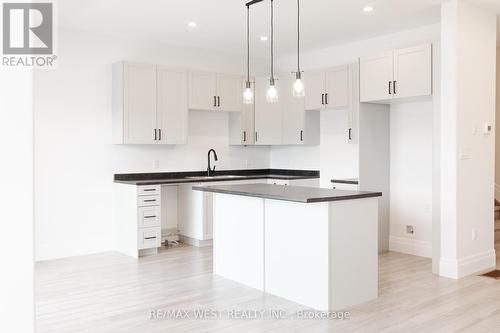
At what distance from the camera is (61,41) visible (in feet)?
18.5

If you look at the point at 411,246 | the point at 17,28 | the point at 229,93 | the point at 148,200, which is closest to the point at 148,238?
the point at 148,200

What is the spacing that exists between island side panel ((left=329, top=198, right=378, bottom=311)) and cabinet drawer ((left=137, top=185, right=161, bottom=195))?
285cm

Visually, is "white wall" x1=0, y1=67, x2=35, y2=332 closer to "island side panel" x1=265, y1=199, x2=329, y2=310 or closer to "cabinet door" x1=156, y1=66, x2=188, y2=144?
"island side panel" x1=265, y1=199, x2=329, y2=310

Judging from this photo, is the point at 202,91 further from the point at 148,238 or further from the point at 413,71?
the point at 413,71

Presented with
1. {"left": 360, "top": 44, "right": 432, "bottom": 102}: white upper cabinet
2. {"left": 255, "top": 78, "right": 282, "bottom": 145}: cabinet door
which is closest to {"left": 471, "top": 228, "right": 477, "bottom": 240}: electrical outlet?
{"left": 360, "top": 44, "right": 432, "bottom": 102}: white upper cabinet

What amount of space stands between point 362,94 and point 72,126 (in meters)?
3.57

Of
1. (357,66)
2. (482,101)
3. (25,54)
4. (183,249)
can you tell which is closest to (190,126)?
(183,249)

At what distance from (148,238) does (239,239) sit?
1700mm

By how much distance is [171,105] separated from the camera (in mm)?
6258

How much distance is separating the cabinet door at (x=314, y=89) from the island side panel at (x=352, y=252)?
8.84ft

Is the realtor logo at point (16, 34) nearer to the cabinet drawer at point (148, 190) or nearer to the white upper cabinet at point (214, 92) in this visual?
the cabinet drawer at point (148, 190)

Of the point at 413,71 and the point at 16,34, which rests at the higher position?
the point at 413,71

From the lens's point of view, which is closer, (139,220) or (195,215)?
(139,220)

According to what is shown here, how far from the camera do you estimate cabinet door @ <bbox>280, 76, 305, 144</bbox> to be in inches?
265
